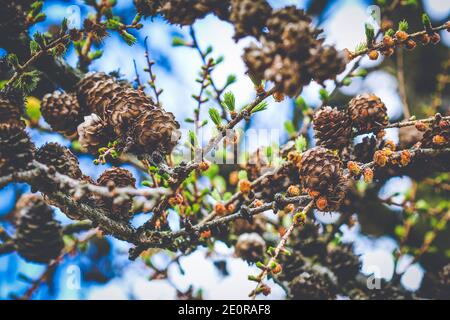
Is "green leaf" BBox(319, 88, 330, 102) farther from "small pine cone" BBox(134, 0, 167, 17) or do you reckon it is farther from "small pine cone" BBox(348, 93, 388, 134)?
"small pine cone" BBox(134, 0, 167, 17)

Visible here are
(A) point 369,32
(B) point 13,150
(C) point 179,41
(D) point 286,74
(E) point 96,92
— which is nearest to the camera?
(D) point 286,74

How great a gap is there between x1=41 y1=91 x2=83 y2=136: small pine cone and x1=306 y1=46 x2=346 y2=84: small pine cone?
1.06 meters

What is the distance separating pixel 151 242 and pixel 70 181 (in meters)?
0.45

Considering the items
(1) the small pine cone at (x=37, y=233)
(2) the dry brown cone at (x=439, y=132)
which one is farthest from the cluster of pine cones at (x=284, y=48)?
(1) the small pine cone at (x=37, y=233)

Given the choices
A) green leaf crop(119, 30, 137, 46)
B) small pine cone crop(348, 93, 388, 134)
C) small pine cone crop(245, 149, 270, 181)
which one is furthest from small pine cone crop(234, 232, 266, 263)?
green leaf crop(119, 30, 137, 46)

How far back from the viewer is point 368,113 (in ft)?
4.63

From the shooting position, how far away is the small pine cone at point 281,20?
3.05 feet

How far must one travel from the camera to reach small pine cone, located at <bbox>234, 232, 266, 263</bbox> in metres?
1.96

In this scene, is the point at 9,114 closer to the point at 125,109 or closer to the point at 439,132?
the point at 125,109

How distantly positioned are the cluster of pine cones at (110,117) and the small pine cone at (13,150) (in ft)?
0.94

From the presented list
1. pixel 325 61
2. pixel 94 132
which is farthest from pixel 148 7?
pixel 325 61

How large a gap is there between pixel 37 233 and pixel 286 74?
146cm

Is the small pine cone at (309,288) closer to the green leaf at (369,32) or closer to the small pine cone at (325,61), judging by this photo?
the green leaf at (369,32)
